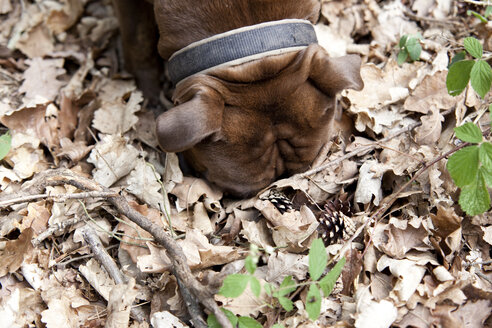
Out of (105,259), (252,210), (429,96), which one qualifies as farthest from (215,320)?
(429,96)

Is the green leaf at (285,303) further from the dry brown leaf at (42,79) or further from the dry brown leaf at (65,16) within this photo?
the dry brown leaf at (65,16)

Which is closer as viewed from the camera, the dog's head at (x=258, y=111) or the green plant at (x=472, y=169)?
the green plant at (x=472, y=169)

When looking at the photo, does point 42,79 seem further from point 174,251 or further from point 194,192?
point 174,251

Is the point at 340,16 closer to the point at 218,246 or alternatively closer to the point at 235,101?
the point at 235,101

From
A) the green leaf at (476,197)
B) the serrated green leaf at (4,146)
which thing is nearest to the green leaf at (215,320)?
the green leaf at (476,197)

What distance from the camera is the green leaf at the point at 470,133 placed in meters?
2.26

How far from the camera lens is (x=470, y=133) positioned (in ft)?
7.50

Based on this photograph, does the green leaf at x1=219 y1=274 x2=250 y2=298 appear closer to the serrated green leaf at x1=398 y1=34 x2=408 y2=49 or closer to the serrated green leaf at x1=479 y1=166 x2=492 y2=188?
the serrated green leaf at x1=479 y1=166 x2=492 y2=188

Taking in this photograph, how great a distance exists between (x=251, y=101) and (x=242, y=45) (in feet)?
1.08

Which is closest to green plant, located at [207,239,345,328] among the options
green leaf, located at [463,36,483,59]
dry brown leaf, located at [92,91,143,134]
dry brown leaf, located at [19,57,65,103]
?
green leaf, located at [463,36,483,59]

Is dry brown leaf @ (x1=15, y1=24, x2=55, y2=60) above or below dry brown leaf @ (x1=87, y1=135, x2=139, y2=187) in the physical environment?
above

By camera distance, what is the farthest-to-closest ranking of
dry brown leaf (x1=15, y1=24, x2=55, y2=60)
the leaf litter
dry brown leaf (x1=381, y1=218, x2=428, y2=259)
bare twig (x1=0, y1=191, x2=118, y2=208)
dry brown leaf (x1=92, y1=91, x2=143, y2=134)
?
dry brown leaf (x1=15, y1=24, x2=55, y2=60) → dry brown leaf (x1=92, y1=91, x2=143, y2=134) → bare twig (x1=0, y1=191, x2=118, y2=208) → dry brown leaf (x1=381, y1=218, x2=428, y2=259) → the leaf litter

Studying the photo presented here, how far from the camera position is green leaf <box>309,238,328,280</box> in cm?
207

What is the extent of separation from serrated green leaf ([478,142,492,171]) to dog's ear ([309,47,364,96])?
0.77m
